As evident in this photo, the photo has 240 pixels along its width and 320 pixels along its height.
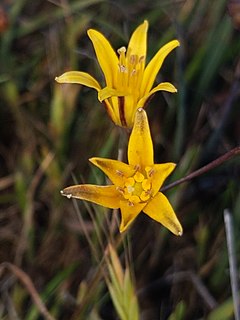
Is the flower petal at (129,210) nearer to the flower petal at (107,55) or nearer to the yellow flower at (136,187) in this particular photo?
the yellow flower at (136,187)

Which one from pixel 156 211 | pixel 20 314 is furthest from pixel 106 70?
pixel 20 314

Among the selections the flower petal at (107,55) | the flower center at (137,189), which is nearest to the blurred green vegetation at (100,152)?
the flower center at (137,189)

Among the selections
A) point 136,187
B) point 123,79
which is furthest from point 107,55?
point 136,187

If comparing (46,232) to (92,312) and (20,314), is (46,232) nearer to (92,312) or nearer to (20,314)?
(20,314)

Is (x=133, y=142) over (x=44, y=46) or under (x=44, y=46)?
under

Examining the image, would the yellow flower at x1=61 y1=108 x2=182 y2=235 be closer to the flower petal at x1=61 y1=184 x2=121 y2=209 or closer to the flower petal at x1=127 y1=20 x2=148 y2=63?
the flower petal at x1=61 y1=184 x2=121 y2=209

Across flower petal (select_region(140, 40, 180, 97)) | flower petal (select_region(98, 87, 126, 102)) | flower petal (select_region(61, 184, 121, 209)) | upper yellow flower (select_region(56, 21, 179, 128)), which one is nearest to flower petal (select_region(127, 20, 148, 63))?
upper yellow flower (select_region(56, 21, 179, 128))

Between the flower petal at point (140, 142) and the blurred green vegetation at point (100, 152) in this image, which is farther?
the blurred green vegetation at point (100, 152)
